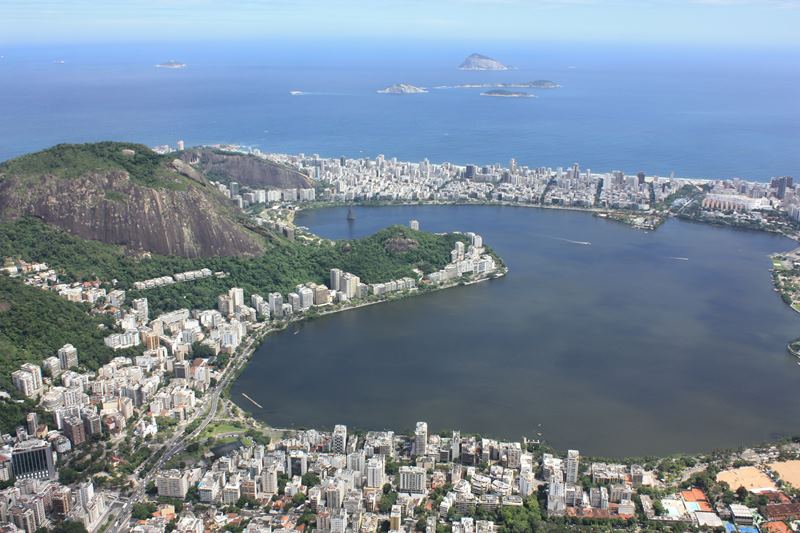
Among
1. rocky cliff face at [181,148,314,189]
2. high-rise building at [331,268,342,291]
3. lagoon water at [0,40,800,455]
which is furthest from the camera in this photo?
rocky cliff face at [181,148,314,189]

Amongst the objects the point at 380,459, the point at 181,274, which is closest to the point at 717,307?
the point at 380,459

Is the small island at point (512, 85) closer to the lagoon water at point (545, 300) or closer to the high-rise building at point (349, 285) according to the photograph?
the lagoon water at point (545, 300)

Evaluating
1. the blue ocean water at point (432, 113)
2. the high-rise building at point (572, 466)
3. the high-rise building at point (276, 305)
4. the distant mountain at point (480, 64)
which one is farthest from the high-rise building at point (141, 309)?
the distant mountain at point (480, 64)

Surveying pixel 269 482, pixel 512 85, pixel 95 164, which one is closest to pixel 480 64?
pixel 512 85

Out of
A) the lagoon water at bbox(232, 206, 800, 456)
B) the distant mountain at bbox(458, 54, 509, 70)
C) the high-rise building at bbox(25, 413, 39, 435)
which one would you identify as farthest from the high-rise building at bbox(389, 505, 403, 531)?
the distant mountain at bbox(458, 54, 509, 70)

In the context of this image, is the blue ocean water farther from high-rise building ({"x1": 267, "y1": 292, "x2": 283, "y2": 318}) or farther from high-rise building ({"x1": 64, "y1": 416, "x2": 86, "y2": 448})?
high-rise building ({"x1": 64, "y1": 416, "x2": 86, "y2": 448})

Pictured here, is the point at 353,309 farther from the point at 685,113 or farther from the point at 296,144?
the point at 685,113

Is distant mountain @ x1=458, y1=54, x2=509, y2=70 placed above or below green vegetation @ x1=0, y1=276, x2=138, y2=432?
above
